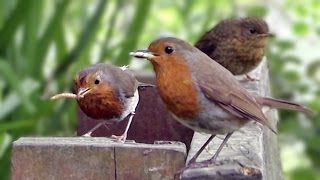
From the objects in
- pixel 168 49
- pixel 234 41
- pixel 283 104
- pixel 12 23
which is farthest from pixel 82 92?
pixel 12 23

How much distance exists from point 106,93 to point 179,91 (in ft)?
2.17

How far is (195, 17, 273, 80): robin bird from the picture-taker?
4789 mm

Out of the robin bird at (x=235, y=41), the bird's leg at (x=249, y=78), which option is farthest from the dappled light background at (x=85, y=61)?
the bird's leg at (x=249, y=78)

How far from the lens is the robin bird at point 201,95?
286 centimetres

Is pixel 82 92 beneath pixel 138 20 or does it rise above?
above

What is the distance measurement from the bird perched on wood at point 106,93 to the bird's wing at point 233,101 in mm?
471

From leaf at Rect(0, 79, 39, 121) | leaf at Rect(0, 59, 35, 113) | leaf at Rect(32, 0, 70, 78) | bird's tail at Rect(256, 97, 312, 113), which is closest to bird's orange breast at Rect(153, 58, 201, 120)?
bird's tail at Rect(256, 97, 312, 113)

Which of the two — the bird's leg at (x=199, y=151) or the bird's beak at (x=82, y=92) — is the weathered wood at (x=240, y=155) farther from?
the bird's beak at (x=82, y=92)

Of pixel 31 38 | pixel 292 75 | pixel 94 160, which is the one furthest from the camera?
pixel 292 75

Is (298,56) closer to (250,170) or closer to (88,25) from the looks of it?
(88,25)

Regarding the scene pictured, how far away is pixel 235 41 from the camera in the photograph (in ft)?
16.0

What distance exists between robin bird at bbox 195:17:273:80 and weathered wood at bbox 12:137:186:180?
2.34 metres

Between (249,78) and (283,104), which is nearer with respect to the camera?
(283,104)

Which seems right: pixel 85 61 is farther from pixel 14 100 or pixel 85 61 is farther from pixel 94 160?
pixel 94 160
